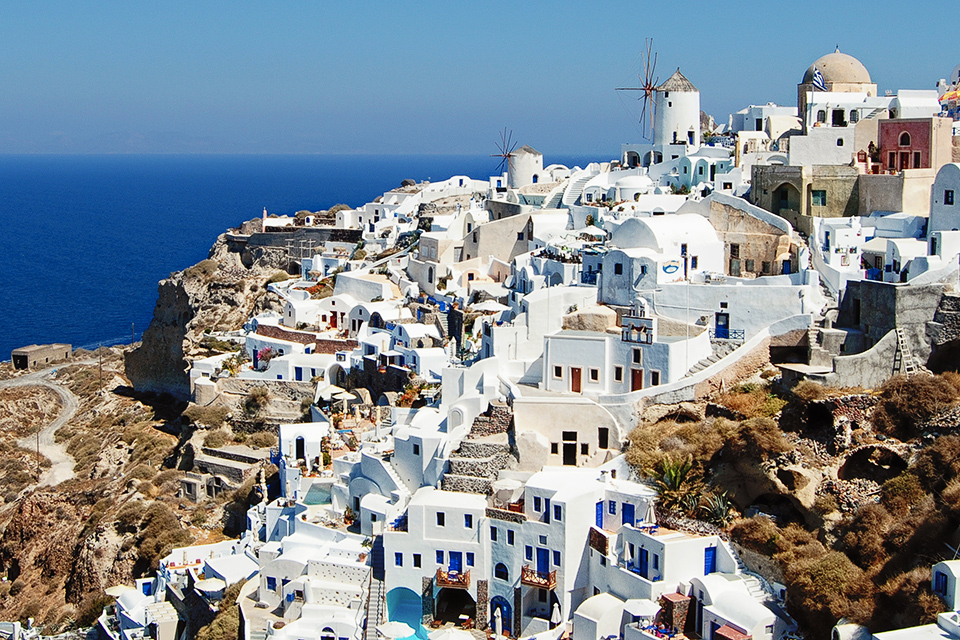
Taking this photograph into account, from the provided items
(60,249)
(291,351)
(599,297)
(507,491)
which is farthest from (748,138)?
(60,249)

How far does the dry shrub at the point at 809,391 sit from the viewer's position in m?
29.6

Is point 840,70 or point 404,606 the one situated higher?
point 840,70

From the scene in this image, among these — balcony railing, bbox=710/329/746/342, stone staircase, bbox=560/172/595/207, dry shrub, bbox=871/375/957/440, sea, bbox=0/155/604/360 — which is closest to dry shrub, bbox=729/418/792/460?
dry shrub, bbox=871/375/957/440

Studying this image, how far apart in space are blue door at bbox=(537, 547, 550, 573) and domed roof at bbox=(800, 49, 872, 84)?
28.2 meters

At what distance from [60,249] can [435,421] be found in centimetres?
11859

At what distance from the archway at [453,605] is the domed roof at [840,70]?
94.1 feet

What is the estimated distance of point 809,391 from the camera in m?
29.8

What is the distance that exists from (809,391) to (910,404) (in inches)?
96.8

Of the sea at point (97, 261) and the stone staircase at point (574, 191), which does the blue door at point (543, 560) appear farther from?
the sea at point (97, 261)

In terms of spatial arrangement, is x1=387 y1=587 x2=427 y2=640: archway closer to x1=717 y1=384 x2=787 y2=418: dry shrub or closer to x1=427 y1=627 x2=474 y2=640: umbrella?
x1=427 y1=627 x2=474 y2=640: umbrella

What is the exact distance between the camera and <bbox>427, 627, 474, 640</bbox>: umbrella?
29.6 meters

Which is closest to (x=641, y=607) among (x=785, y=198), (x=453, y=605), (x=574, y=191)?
(x=453, y=605)

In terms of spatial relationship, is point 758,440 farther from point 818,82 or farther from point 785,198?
point 818,82

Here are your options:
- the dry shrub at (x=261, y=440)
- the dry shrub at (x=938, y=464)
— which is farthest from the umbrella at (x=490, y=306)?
the dry shrub at (x=938, y=464)
